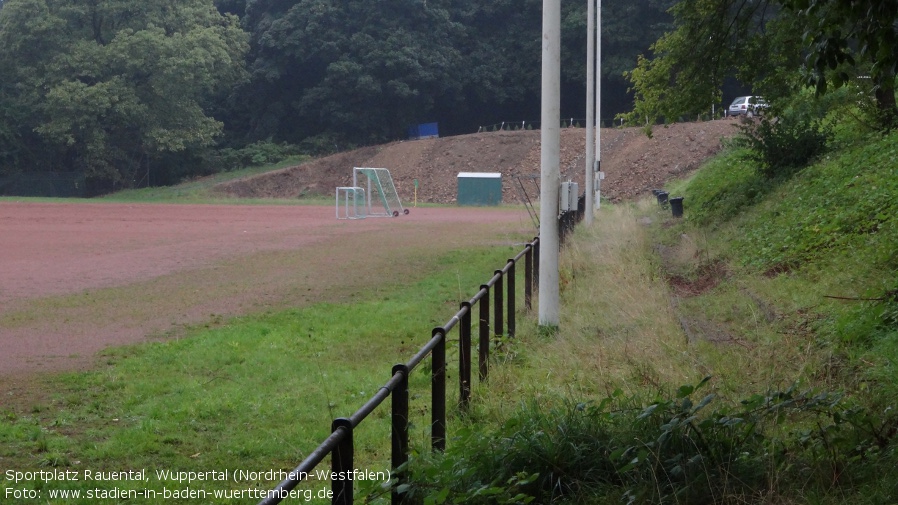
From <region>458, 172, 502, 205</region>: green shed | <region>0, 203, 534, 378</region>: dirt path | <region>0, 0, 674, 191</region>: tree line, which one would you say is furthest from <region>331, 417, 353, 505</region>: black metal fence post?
<region>0, 0, 674, 191</region>: tree line

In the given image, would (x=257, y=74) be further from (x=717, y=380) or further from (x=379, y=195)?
(x=717, y=380)

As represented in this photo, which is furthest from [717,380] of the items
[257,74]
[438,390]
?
[257,74]

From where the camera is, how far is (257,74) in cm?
8225

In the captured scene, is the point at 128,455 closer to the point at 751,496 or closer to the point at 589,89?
the point at 751,496

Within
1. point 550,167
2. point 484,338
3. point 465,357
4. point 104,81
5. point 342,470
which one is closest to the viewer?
point 342,470

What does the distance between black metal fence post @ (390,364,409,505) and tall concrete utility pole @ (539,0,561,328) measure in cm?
610

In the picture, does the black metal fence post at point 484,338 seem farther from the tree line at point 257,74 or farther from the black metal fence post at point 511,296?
the tree line at point 257,74

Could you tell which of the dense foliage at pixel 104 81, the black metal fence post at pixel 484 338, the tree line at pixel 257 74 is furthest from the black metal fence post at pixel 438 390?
the dense foliage at pixel 104 81

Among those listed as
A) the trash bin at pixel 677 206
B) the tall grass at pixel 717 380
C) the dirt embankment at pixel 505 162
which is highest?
the dirt embankment at pixel 505 162

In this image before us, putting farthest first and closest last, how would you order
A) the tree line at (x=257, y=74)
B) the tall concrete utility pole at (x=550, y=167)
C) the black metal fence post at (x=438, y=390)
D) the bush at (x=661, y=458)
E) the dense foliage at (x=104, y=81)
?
the tree line at (x=257, y=74) < the dense foliage at (x=104, y=81) < the tall concrete utility pole at (x=550, y=167) < the black metal fence post at (x=438, y=390) < the bush at (x=661, y=458)

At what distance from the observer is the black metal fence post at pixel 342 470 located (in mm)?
3865

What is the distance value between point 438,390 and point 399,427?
0.80m

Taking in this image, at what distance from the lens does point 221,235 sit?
30.9 m

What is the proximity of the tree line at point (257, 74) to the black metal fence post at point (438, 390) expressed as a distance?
66.0 metres
